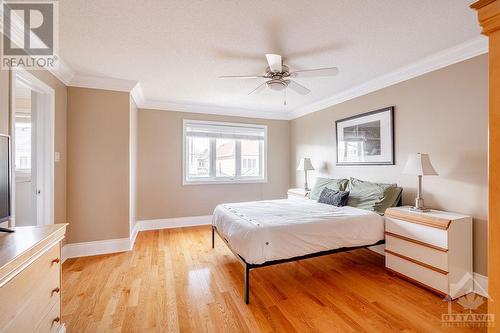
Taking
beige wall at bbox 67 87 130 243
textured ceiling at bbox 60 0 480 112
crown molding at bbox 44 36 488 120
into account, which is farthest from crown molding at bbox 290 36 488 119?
beige wall at bbox 67 87 130 243

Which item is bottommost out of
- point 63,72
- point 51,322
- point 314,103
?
point 51,322

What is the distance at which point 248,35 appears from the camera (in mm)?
2129

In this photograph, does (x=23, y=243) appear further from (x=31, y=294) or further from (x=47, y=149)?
(x=47, y=149)

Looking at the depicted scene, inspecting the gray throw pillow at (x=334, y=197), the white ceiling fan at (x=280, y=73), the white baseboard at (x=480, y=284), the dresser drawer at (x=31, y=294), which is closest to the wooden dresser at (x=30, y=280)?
the dresser drawer at (x=31, y=294)

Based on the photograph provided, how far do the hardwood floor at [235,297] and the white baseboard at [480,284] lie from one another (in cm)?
17

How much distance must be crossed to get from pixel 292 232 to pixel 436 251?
4.50 ft

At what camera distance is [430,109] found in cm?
271

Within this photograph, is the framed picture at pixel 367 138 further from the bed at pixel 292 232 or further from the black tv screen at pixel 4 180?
the black tv screen at pixel 4 180

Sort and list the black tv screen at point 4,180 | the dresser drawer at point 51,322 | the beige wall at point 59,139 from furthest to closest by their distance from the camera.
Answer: the beige wall at point 59,139 → the black tv screen at point 4,180 → the dresser drawer at point 51,322

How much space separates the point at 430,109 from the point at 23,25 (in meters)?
4.20

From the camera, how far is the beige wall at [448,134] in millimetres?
2254

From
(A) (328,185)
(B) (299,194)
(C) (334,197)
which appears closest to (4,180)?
(C) (334,197)

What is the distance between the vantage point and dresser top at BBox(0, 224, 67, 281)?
1.05 meters
